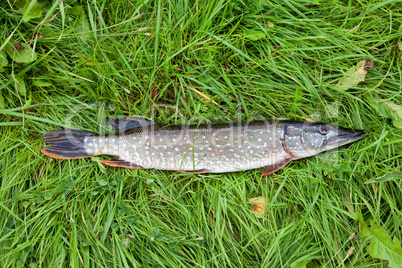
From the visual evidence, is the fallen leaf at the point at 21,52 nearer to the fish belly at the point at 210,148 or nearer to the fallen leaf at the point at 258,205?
the fish belly at the point at 210,148

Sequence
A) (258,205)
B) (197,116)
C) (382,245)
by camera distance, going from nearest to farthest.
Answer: (382,245), (258,205), (197,116)

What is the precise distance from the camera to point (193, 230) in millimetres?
1981

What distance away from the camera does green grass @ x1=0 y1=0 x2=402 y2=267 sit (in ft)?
6.39

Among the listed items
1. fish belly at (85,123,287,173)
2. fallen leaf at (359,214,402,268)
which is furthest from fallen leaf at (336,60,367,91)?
fallen leaf at (359,214,402,268)

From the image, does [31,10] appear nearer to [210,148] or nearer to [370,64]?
[210,148]

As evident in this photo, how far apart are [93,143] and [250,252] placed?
164 cm

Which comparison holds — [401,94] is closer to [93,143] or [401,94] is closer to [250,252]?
[250,252]

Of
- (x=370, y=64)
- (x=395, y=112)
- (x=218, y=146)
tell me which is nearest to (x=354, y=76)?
(x=370, y=64)

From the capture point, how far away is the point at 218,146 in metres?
2.03

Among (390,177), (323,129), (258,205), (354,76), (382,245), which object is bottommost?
(382,245)

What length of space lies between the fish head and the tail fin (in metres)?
1.75

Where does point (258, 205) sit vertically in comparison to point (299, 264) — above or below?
above

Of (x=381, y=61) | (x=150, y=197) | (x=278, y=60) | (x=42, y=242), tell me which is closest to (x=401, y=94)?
(x=381, y=61)

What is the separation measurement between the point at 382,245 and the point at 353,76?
1.36 m
